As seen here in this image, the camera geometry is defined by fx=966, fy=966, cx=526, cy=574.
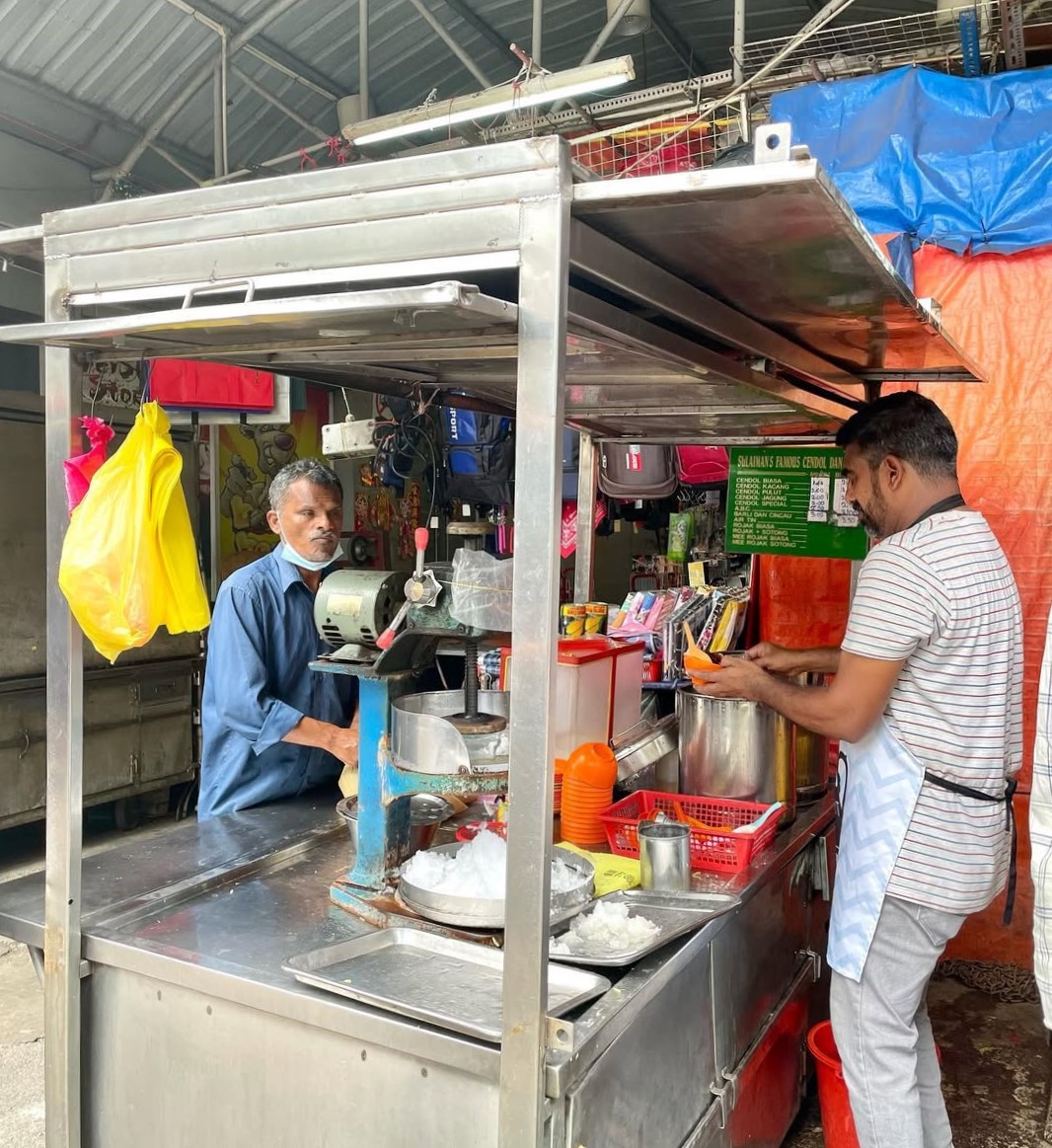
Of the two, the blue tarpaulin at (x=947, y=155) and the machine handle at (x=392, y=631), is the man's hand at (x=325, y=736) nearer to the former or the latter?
the machine handle at (x=392, y=631)

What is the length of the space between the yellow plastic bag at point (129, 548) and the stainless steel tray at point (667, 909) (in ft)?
3.19

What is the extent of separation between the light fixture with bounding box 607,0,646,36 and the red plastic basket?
3.92 metres

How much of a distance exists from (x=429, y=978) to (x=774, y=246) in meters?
1.40

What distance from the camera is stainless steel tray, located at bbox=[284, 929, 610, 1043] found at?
1525 mm

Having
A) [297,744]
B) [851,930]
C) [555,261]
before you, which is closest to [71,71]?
[297,744]

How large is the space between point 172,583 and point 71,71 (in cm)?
451

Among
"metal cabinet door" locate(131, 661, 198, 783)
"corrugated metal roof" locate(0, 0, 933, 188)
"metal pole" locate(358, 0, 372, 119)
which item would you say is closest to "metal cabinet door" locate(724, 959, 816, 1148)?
"metal cabinet door" locate(131, 661, 198, 783)

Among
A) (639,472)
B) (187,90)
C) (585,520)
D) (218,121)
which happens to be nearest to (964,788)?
(585,520)

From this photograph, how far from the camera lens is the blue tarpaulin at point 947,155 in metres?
3.68

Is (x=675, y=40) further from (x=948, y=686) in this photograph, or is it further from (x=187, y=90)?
(x=948, y=686)

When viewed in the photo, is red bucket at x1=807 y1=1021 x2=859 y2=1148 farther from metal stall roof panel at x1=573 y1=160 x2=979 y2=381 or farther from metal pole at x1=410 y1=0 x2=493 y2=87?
metal pole at x1=410 y1=0 x2=493 y2=87

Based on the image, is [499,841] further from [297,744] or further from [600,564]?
[600,564]

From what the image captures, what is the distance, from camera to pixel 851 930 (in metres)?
2.15

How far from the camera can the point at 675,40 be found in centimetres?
577
